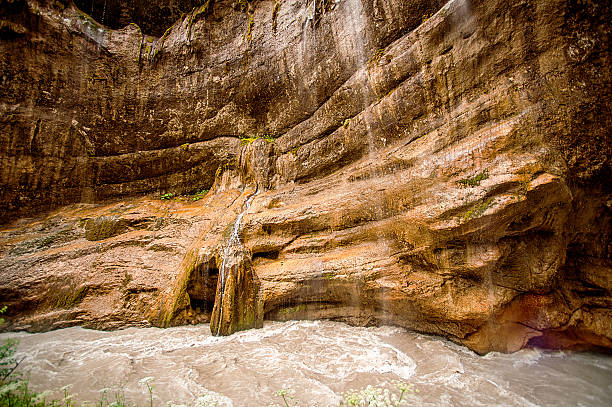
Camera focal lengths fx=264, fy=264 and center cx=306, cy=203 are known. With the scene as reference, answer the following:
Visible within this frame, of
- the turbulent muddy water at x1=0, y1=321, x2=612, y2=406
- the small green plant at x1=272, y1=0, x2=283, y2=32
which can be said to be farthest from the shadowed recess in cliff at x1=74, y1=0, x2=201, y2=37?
the turbulent muddy water at x1=0, y1=321, x2=612, y2=406

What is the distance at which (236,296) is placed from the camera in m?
6.56

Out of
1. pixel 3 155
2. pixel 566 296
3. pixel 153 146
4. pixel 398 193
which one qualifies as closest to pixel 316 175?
pixel 398 193

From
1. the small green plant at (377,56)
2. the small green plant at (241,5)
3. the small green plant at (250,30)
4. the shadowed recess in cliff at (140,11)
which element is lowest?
the small green plant at (377,56)

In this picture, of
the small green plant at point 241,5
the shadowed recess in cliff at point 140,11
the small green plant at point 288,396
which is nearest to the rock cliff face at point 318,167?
the small green plant at point 241,5

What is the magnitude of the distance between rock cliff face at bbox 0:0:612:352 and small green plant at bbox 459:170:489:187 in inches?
2.0

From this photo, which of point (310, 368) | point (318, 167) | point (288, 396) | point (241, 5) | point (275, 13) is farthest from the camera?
point (241, 5)

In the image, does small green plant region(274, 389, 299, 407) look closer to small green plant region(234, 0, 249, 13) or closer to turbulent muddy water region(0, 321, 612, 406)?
turbulent muddy water region(0, 321, 612, 406)

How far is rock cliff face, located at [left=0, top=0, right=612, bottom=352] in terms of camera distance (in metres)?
4.81

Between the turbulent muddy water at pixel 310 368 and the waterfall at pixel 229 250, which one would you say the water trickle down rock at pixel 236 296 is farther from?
the turbulent muddy water at pixel 310 368

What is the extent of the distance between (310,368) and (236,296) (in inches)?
112

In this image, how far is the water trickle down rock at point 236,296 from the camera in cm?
629

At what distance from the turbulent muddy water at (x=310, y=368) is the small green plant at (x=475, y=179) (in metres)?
3.13

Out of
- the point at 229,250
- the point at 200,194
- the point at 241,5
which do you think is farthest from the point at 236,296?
the point at 241,5

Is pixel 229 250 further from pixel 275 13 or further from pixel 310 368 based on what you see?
pixel 275 13
